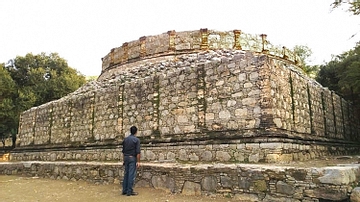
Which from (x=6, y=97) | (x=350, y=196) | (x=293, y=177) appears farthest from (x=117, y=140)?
(x=6, y=97)

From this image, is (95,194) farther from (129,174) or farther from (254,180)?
(254,180)

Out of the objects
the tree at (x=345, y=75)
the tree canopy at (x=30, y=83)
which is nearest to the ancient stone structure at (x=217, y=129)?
the tree at (x=345, y=75)

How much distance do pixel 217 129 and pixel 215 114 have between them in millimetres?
417

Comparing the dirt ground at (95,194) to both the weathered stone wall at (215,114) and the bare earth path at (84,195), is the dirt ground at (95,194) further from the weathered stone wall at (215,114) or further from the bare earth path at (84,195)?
the weathered stone wall at (215,114)

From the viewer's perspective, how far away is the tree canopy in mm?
25312

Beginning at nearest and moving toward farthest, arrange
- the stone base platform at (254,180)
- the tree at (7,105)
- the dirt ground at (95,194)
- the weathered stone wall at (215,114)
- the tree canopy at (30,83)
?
1. the stone base platform at (254,180)
2. the dirt ground at (95,194)
3. the weathered stone wall at (215,114)
4. the tree at (7,105)
5. the tree canopy at (30,83)

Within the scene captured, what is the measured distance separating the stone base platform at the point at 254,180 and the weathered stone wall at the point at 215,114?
3.82 feet

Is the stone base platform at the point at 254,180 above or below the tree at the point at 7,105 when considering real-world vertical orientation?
below

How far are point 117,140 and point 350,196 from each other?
25.2 ft

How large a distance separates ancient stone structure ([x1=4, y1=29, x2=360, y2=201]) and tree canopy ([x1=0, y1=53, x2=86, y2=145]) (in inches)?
522

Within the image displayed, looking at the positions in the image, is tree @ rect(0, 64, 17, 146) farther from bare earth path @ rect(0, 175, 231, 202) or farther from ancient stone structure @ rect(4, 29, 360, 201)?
bare earth path @ rect(0, 175, 231, 202)

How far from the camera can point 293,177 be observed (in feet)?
15.5

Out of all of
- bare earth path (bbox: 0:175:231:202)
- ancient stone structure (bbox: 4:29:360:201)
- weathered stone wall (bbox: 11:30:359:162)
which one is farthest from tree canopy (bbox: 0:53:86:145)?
bare earth path (bbox: 0:175:231:202)

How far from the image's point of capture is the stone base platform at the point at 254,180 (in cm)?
434
